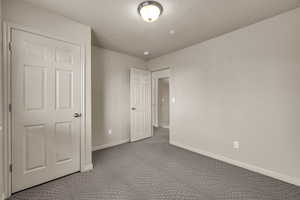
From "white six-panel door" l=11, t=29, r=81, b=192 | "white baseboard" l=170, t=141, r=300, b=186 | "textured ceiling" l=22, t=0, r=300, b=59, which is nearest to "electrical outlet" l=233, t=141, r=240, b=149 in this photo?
"white baseboard" l=170, t=141, r=300, b=186

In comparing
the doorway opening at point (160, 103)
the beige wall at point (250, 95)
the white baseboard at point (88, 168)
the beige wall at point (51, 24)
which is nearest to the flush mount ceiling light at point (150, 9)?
the beige wall at point (51, 24)

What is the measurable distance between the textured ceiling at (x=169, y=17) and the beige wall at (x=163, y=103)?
3295mm

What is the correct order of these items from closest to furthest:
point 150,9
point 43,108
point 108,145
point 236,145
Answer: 1. point 150,9
2. point 43,108
3. point 236,145
4. point 108,145

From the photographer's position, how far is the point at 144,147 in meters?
3.46

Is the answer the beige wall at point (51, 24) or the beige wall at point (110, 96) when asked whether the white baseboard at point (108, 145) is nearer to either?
the beige wall at point (110, 96)

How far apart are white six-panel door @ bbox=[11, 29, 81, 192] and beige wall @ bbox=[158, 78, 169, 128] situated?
14.0 ft

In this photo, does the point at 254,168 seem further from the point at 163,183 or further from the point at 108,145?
the point at 108,145

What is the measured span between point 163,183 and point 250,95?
2.00m

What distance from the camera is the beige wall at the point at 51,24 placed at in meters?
1.73

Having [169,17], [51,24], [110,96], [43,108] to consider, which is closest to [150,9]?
[169,17]

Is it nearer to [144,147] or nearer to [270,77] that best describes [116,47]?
[144,147]

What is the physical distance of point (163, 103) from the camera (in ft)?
20.9

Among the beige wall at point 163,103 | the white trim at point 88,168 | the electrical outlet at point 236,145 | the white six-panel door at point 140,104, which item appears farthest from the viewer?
the beige wall at point 163,103

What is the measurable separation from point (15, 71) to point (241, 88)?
3387 millimetres
